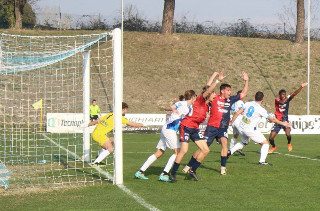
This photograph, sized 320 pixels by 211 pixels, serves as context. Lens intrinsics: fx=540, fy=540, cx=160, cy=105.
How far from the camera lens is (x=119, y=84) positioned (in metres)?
10.9

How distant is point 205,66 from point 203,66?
0.58 ft

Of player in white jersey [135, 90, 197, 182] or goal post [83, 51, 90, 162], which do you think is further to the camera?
goal post [83, 51, 90, 162]

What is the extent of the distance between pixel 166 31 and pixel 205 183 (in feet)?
129

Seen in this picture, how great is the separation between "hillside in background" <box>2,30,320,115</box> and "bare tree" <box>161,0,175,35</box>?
62 cm

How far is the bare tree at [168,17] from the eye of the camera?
47656 mm

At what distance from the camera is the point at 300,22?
49.4m

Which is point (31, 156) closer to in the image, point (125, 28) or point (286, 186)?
point (286, 186)

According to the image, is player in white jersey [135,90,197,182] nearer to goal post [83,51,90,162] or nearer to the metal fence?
goal post [83,51,90,162]

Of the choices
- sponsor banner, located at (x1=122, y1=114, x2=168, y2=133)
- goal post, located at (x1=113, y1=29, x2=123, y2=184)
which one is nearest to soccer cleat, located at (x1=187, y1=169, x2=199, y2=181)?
goal post, located at (x1=113, y1=29, x2=123, y2=184)

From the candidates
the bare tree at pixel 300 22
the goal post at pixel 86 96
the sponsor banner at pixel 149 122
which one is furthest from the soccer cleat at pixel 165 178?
the bare tree at pixel 300 22

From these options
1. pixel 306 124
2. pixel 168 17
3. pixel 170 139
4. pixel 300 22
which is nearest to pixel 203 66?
pixel 168 17

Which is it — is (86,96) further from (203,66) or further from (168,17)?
(168,17)

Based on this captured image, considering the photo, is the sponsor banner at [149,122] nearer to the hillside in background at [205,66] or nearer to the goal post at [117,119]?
the hillside in background at [205,66]

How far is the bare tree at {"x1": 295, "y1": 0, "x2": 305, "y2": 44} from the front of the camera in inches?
1914
